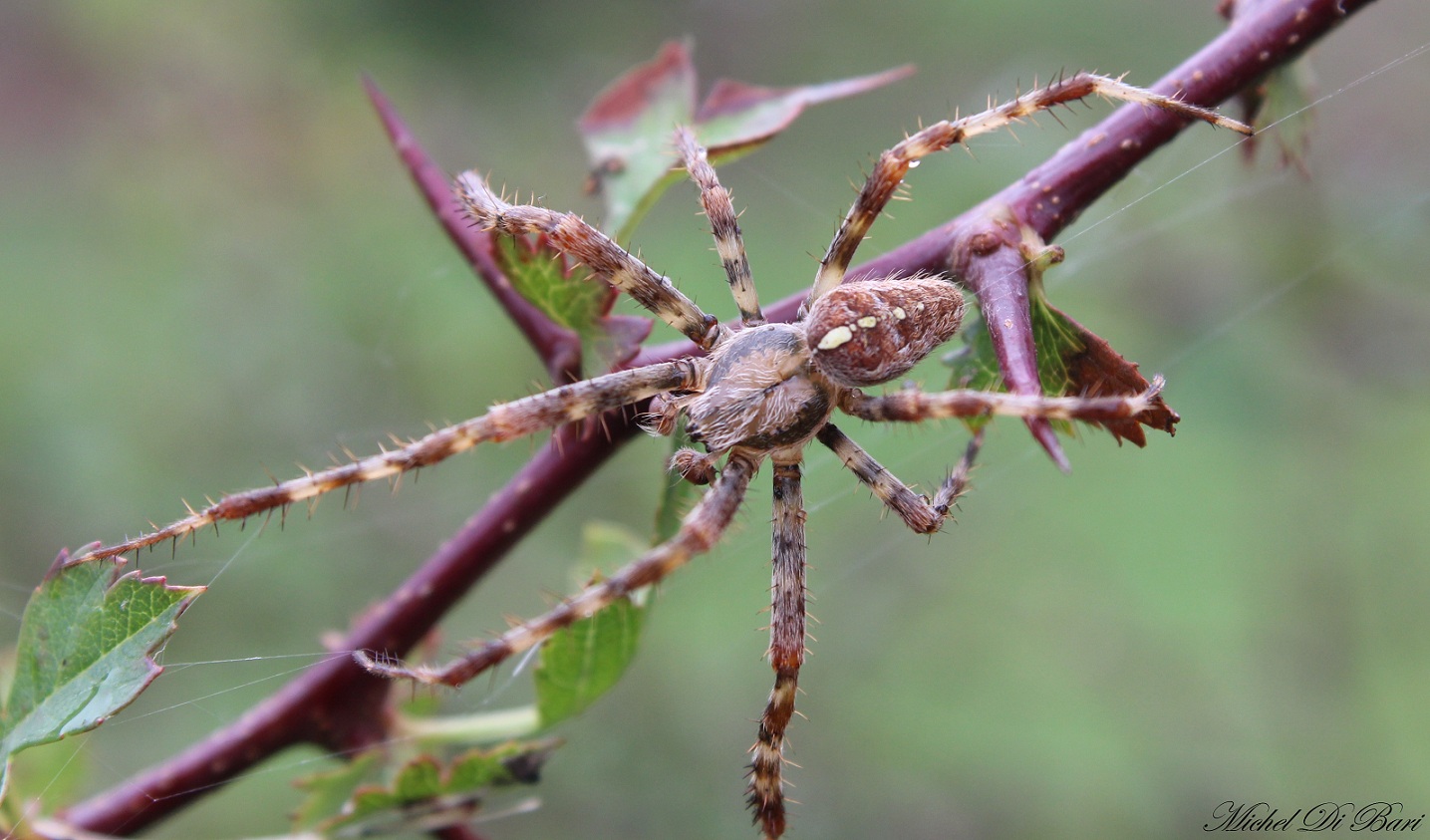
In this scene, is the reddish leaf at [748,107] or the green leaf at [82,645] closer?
the green leaf at [82,645]

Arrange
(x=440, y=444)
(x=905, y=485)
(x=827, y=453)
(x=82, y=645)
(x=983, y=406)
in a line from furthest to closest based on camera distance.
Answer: (x=827, y=453) → (x=905, y=485) → (x=440, y=444) → (x=983, y=406) → (x=82, y=645)

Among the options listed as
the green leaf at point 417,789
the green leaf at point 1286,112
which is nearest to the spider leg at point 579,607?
the green leaf at point 417,789

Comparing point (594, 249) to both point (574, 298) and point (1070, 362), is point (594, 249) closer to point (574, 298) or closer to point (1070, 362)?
point (574, 298)

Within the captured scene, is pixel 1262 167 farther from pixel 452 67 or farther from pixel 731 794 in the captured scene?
pixel 452 67

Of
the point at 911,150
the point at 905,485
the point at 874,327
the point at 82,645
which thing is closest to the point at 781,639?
the point at 905,485

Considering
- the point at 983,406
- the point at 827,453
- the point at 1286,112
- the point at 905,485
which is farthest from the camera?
the point at 827,453

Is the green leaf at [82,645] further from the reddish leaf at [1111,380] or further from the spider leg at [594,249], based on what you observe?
the reddish leaf at [1111,380]

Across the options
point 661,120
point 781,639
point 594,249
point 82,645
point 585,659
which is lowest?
point 781,639
